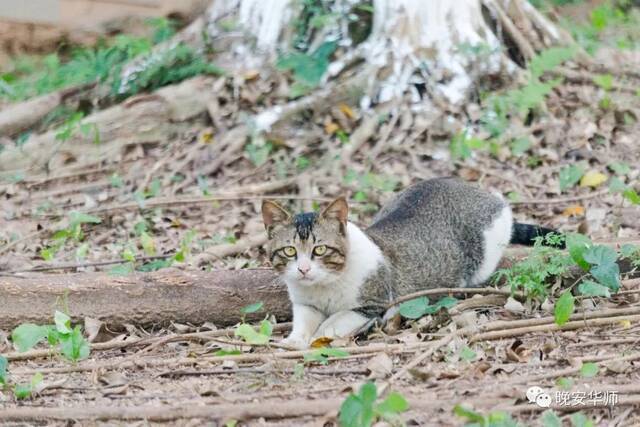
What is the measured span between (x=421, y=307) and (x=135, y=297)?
157cm

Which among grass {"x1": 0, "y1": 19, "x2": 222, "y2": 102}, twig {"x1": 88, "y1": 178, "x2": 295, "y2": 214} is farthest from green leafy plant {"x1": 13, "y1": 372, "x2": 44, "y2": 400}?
grass {"x1": 0, "y1": 19, "x2": 222, "y2": 102}

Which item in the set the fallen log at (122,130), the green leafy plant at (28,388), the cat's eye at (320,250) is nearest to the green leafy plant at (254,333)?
the cat's eye at (320,250)

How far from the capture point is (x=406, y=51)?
923 cm

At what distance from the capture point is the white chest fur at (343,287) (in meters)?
5.77

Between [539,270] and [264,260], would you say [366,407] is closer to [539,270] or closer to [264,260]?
[539,270]

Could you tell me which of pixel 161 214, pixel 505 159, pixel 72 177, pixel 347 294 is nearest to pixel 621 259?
pixel 347 294

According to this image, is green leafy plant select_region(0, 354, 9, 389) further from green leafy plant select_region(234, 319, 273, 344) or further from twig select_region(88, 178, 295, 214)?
twig select_region(88, 178, 295, 214)

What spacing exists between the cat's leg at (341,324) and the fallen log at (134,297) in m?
0.47

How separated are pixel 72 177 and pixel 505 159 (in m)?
3.71

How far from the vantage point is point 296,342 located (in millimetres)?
5453

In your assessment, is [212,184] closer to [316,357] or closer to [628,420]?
[316,357]

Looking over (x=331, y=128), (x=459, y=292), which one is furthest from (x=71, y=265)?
(x=331, y=128)

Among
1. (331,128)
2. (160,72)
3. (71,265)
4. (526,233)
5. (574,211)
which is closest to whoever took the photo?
(526,233)
